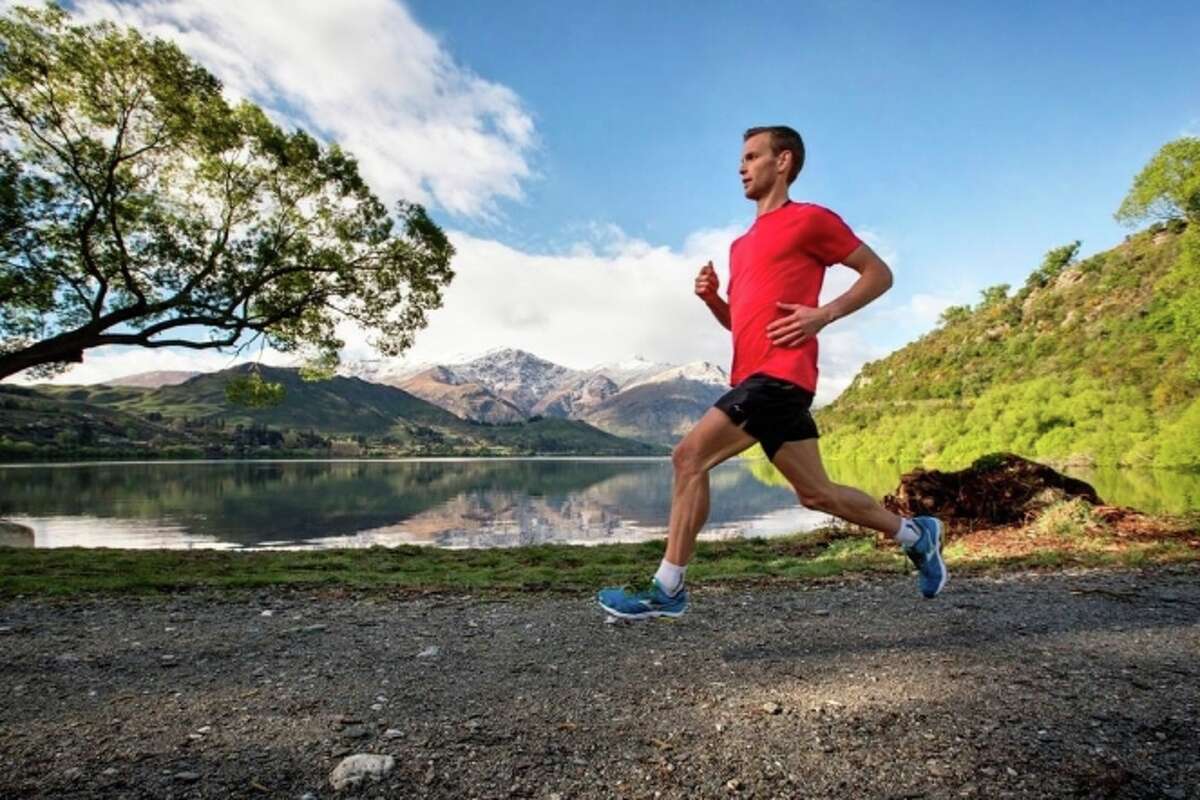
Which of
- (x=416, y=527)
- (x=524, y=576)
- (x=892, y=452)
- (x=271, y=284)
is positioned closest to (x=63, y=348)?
(x=271, y=284)

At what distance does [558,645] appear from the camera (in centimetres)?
466

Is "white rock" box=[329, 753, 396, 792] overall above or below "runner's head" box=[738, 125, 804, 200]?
below

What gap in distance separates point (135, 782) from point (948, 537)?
12.4m

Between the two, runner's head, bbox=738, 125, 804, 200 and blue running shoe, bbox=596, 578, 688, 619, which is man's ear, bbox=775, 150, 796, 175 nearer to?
runner's head, bbox=738, 125, 804, 200

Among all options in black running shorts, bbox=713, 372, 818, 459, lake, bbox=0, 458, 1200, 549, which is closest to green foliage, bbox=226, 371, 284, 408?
lake, bbox=0, 458, 1200, 549

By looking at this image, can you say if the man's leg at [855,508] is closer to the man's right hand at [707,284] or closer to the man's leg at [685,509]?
the man's leg at [685,509]

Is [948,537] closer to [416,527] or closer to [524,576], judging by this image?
[524,576]

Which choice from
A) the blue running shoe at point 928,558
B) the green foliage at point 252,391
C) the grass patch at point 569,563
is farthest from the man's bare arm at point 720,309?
the green foliage at point 252,391

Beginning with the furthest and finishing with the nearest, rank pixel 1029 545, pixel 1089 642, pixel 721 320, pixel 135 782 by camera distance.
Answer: pixel 1029 545, pixel 721 320, pixel 1089 642, pixel 135 782

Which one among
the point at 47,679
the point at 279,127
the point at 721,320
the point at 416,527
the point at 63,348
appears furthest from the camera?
the point at 416,527

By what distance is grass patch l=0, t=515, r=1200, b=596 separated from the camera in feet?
25.9

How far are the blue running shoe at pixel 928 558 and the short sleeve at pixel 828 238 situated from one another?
2.21 metres

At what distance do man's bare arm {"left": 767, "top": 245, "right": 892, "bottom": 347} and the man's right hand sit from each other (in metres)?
1.07

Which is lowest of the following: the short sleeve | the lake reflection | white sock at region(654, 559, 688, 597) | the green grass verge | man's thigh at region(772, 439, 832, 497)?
the lake reflection
